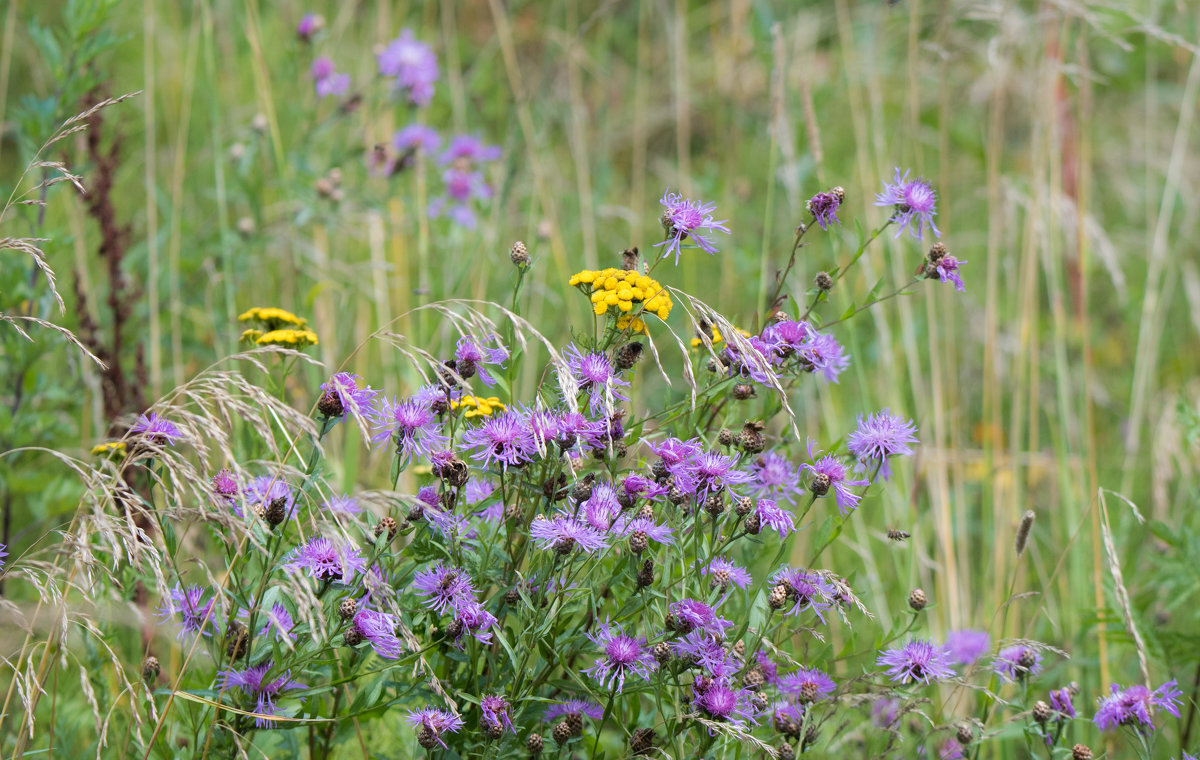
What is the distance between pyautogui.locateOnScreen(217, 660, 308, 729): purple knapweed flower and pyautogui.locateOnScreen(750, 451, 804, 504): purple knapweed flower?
69 cm

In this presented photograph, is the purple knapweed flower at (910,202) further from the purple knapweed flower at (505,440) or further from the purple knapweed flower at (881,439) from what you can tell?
the purple knapweed flower at (505,440)

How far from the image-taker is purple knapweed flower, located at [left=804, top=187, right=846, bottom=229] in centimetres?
155

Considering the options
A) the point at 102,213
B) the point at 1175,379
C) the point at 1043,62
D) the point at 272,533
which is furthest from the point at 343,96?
the point at 1175,379

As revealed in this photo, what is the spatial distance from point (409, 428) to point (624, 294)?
1.06ft

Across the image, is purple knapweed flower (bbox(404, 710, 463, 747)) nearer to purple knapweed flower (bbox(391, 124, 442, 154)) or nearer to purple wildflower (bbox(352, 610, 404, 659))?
purple wildflower (bbox(352, 610, 404, 659))

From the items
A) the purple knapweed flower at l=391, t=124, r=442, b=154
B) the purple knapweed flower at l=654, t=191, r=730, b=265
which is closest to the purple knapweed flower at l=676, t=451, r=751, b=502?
the purple knapweed flower at l=654, t=191, r=730, b=265

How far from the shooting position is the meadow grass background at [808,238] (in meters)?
2.39

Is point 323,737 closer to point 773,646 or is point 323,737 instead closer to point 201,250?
point 773,646

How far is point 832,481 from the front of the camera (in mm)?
1497

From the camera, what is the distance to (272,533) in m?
1.40

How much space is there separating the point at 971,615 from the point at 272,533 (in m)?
1.77

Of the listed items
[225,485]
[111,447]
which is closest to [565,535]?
[225,485]

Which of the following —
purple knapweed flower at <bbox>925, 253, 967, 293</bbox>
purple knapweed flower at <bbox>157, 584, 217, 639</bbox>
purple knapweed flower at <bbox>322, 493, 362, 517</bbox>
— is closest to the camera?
purple knapweed flower at <bbox>322, 493, 362, 517</bbox>

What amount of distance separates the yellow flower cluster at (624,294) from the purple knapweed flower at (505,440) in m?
0.17
